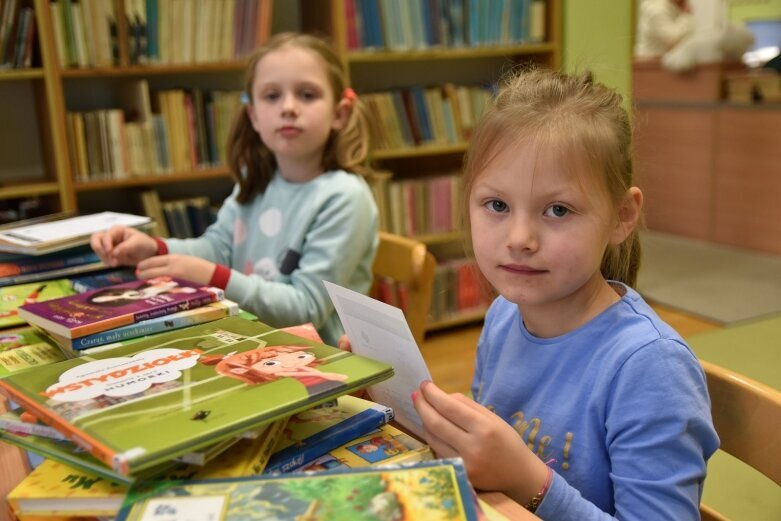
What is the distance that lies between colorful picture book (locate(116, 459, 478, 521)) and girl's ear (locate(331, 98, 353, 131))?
1.20 m

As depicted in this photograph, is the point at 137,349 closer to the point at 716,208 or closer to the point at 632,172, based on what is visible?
the point at 632,172

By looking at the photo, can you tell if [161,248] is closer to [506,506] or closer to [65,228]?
[65,228]

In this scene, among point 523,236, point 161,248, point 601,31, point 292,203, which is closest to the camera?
point 523,236

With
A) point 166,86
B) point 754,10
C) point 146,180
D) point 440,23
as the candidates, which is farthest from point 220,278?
point 754,10

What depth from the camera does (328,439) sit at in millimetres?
745

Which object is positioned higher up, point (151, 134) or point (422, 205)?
point (151, 134)

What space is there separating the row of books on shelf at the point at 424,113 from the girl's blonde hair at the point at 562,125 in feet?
7.39

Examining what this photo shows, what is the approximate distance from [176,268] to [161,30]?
5.47 feet

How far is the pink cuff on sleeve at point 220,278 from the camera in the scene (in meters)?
1.42

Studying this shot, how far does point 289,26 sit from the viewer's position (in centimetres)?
321

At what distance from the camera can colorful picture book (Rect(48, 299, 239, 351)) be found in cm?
100

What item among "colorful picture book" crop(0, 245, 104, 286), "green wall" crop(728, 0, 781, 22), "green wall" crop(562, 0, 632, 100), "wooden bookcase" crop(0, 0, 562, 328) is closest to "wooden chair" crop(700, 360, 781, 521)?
"colorful picture book" crop(0, 245, 104, 286)

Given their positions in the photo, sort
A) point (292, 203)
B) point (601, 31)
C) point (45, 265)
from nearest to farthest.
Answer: point (45, 265)
point (292, 203)
point (601, 31)

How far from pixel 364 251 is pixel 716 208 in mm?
3779
